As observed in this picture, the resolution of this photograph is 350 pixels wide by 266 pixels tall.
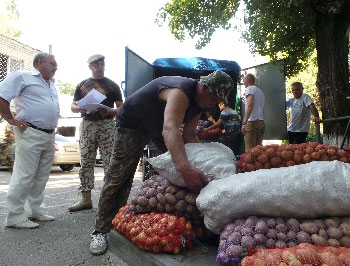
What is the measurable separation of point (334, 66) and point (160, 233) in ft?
19.6

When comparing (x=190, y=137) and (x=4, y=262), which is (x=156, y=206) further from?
(x=4, y=262)

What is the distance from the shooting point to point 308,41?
947 centimetres

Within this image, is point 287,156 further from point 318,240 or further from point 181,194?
Result: point 318,240

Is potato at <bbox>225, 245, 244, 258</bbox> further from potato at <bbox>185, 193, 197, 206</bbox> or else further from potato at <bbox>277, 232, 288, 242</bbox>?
potato at <bbox>185, 193, 197, 206</bbox>

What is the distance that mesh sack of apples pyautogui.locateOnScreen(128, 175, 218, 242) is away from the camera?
263 cm

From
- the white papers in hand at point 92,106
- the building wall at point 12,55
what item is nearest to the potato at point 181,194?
the white papers in hand at point 92,106

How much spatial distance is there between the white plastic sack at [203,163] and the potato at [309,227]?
69 cm

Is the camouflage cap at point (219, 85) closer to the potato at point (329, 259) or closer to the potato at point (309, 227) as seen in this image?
the potato at point (309, 227)

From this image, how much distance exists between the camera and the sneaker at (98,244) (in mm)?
3113

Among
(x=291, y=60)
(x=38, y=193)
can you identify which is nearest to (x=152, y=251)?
(x=38, y=193)

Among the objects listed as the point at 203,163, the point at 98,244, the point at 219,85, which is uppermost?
the point at 219,85

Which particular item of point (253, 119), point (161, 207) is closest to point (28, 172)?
point (161, 207)

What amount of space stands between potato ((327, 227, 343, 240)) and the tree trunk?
18.6 feet

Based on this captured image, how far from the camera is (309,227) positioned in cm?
193
